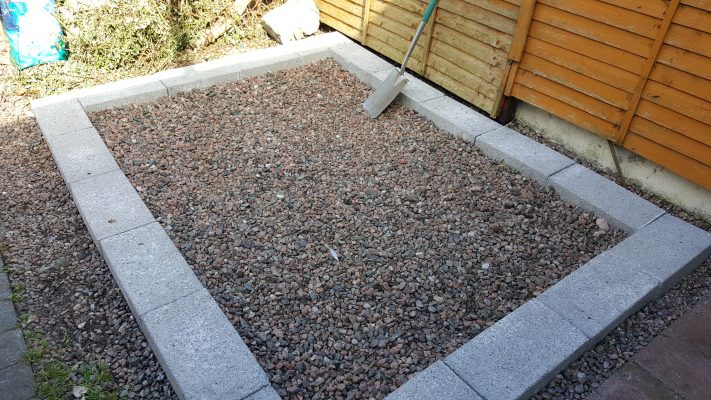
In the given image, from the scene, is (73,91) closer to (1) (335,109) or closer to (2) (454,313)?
(1) (335,109)

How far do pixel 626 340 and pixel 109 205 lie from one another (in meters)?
3.11

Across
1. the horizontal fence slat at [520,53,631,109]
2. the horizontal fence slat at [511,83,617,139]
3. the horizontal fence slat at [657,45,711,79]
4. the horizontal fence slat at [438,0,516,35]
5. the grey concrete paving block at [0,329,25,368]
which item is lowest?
the grey concrete paving block at [0,329,25,368]

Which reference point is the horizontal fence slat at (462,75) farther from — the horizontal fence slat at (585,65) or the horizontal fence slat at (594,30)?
the horizontal fence slat at (594,30)

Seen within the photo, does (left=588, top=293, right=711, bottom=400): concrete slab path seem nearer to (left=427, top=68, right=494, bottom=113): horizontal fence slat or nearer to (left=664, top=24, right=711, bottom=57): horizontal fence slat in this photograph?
(left=664, top=24, right=711, bottom=57): horizontal fence slat

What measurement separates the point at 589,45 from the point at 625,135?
688 mm

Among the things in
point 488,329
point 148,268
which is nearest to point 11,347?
point 148,268

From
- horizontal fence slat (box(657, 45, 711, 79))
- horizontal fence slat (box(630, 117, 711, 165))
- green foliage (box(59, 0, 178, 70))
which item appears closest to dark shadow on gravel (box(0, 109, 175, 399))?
green foliage (box(59, 0, 178, 70))

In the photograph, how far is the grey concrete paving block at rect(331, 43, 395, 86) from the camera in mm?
5168

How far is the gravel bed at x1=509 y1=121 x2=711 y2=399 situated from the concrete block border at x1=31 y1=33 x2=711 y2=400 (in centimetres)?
7

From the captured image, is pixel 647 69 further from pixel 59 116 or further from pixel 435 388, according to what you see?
pixel 59 116

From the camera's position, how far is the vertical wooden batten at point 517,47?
13.2ft

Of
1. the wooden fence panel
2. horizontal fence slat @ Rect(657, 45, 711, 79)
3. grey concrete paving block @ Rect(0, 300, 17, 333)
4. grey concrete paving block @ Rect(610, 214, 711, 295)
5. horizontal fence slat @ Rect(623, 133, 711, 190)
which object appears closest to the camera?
grey concrete paving block @ Rect(0, 300, 17, 333)

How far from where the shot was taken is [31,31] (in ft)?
15.5

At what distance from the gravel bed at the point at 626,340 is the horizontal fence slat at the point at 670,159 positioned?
0.55m
